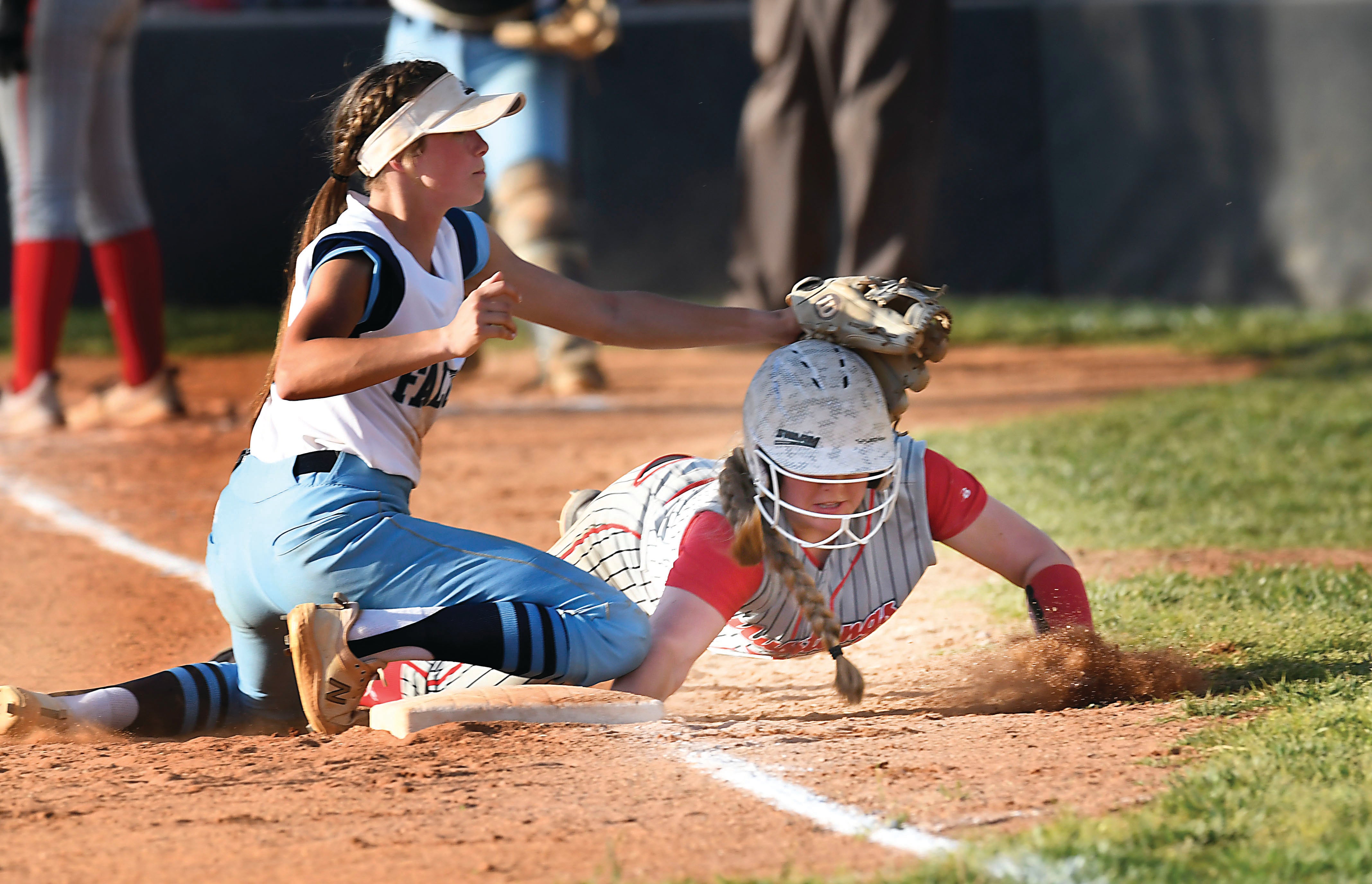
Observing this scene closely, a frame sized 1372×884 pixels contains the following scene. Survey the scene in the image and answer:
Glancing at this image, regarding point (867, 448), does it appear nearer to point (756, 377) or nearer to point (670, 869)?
point (756, 377)

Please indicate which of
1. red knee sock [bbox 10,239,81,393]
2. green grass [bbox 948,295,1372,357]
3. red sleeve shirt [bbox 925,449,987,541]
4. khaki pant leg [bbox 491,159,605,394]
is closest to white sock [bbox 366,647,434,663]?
red sleeve shirt [bbox 925,449,987,541]

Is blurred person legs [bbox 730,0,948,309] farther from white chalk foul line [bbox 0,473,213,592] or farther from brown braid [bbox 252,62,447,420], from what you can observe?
brown braid [bbox 252,62,447,420]

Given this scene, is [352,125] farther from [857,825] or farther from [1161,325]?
[1161,325]

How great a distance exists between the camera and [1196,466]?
19.3 feet

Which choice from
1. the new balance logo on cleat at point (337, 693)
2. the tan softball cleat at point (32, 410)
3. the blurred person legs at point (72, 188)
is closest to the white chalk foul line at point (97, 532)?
the tan softball cleat at point (32, 410)

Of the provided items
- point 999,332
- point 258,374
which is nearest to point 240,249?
point 258,374

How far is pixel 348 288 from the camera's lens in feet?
8.84

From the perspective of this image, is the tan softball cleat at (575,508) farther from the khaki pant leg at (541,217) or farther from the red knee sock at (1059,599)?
the khaki pant leg at (541,217)

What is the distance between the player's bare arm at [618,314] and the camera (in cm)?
323

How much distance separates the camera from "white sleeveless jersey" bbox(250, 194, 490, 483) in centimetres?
277

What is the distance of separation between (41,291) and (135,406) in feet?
2.26

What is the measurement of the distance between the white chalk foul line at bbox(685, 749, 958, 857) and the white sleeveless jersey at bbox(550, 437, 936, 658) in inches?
17.1

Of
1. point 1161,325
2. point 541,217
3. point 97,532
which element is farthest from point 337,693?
point 1161,325

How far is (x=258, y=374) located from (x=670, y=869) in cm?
694
